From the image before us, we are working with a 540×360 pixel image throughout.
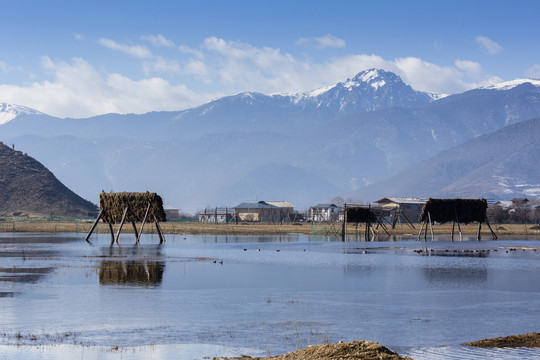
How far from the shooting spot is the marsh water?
2092cm

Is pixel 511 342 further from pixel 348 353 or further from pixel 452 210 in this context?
pixel 452 210

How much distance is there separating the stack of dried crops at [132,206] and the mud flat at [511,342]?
157ft

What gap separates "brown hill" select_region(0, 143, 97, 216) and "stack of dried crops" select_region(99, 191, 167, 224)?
7537 cm

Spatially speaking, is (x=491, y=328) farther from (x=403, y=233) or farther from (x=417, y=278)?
(x=403, y=233)

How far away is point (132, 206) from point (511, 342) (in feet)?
165

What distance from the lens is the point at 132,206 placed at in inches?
2665

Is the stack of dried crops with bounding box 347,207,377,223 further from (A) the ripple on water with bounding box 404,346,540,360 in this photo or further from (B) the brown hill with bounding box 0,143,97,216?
(B) the brown hill with bounding box 0,143,97,216

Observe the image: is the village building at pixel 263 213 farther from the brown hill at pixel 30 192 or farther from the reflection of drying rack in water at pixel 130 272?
the reflection of drying rack in water at pixel 130 272

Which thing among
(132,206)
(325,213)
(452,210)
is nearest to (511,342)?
(132,206)

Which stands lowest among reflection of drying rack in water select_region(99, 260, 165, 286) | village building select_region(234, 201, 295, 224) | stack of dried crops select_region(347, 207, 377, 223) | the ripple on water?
the ripple on water

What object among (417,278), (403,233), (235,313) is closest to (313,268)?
(417,278)

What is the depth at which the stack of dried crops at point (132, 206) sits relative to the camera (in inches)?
2630

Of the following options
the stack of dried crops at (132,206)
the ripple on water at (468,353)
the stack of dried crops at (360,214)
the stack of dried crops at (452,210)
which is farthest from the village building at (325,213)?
the ripple on water at (468,353)

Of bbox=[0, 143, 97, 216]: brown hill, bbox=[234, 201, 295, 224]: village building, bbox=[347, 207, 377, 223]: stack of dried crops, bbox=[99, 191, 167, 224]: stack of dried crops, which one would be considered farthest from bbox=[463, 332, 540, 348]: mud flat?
bbox=[234, 201, 295, 224]: village building
